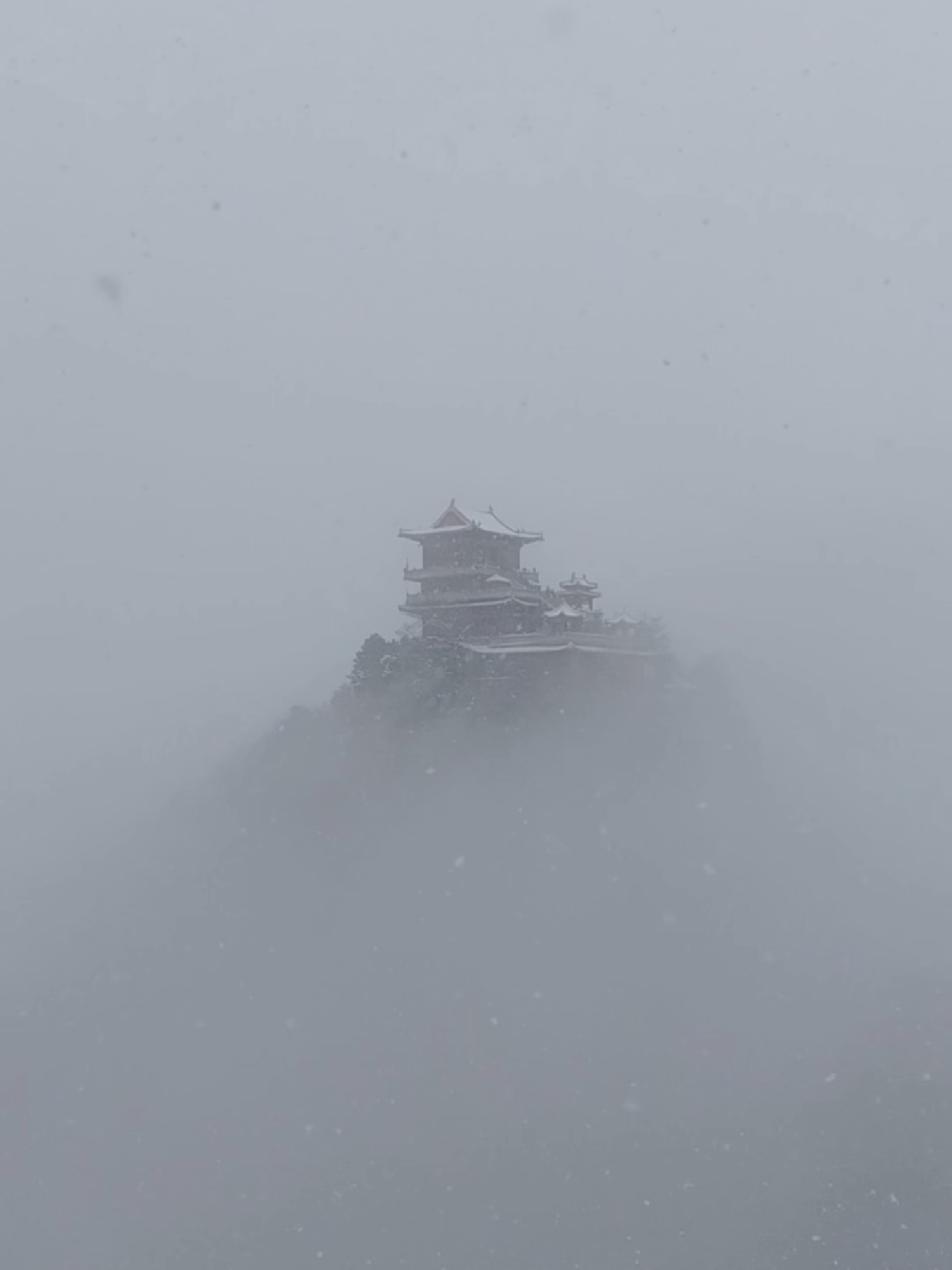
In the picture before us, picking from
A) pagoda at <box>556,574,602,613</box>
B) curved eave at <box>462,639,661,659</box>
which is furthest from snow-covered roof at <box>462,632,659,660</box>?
pagoda at <box>556,574,602,613</box>

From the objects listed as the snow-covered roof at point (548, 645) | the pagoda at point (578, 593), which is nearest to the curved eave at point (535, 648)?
the snow-covered roof at point (548, 645)

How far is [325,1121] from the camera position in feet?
35.9

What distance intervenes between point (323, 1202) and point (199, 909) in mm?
6047

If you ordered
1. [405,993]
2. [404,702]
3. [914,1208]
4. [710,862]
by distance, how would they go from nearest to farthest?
[914,1208] < [405,993] < [710,862] < [404,702]

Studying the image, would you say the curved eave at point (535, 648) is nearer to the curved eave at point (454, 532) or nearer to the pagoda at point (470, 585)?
the pagoda at point (470, 585)

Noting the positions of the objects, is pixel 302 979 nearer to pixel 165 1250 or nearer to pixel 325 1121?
pixel 325 1121

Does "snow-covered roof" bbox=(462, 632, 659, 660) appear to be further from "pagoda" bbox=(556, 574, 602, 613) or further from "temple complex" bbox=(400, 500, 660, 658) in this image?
"pagoda" bbox=(556, 574, 602, 613)

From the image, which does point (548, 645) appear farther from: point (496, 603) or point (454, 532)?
point (454, 532)

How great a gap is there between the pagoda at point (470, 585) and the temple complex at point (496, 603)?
1 cm

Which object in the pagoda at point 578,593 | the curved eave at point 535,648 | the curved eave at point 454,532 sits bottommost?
the curved eave at point 535,648

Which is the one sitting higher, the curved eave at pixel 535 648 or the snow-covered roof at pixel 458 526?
the snow-covered roof at pixel 458 526

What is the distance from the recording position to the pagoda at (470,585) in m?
19.1

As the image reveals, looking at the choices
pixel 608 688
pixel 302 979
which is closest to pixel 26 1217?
pixel 302 979

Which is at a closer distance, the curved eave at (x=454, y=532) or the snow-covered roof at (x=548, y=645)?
the snow-covered roof at (x=548, y=645)
